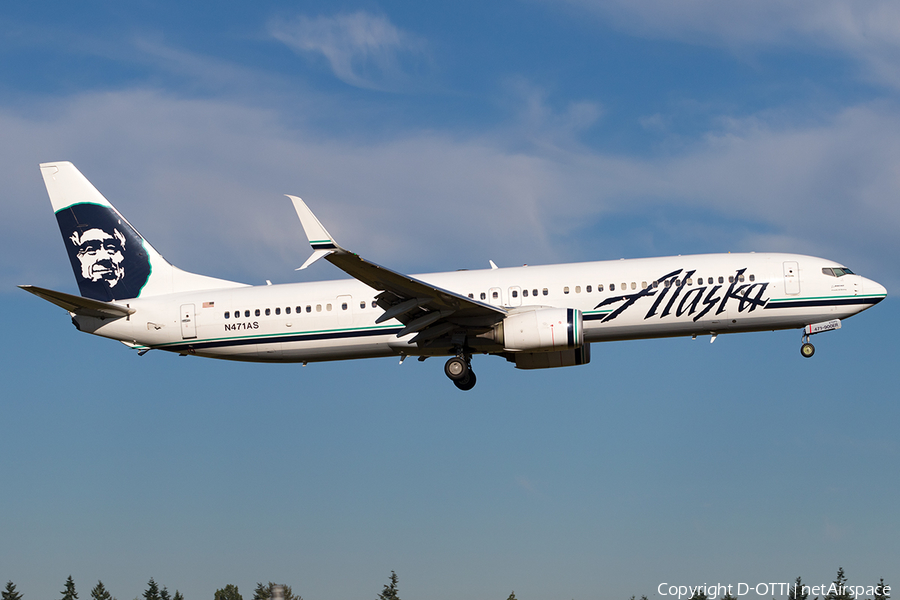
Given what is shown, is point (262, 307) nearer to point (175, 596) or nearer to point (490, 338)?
point (490, 338)

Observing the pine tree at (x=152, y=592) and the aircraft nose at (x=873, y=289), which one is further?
the pine tree at (x=152, y=592)

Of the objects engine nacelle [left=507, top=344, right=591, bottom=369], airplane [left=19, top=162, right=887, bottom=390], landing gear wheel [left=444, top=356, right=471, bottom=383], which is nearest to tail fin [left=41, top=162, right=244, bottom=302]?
airplane [left=19, top=162, right=887, bottom=390]

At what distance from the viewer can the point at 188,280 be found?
37.0 m

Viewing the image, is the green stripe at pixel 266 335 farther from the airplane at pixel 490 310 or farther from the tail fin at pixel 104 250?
the tail fin at pixel 104 250

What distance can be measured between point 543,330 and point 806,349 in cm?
966

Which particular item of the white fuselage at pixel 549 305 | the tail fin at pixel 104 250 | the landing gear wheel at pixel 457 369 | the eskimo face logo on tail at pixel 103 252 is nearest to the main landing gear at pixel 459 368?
the landing gear wheel at pixel 457 369

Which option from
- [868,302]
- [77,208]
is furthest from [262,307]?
[868,302]

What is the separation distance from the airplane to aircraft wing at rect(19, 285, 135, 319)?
0.06 metres

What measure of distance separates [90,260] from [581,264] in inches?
795

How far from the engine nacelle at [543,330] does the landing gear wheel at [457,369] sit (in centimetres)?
215

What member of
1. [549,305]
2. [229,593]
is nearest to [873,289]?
[549,305]

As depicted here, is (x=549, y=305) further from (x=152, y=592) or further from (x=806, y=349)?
(x=152, y=592)

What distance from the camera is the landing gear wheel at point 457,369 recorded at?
32688 mm

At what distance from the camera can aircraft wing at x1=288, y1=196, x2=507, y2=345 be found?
28.8m
